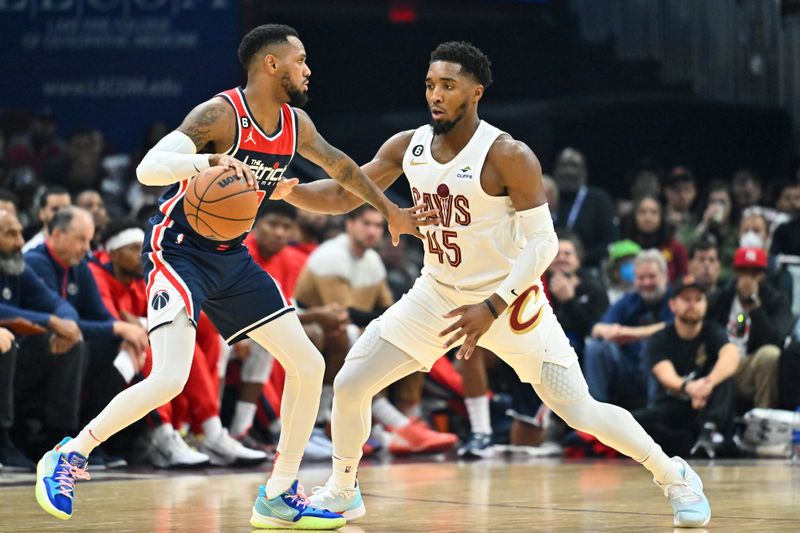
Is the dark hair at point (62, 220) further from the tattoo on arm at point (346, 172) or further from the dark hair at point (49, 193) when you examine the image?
the tattoo on arm at point (346, 172)

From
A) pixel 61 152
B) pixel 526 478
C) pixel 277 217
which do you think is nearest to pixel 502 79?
pixel 61 152

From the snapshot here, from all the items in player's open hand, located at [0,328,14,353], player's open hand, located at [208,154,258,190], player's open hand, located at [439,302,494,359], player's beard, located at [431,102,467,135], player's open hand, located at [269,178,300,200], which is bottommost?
player's open hand, located at [0,328,14,353]

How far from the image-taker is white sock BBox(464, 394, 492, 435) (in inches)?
400

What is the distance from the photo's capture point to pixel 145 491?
7426 millimetres

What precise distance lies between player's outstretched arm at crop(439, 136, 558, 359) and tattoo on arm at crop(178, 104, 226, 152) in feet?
4.14

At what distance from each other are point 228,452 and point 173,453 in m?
0.41

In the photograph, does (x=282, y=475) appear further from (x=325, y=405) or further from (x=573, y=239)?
(x=573, y=239)

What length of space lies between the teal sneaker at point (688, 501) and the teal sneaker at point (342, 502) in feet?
4.65

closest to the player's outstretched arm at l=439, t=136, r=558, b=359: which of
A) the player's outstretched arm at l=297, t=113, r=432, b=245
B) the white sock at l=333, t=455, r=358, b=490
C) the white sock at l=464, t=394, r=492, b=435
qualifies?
the player's outstretched arm at l=297, t=113, r=432, b=245

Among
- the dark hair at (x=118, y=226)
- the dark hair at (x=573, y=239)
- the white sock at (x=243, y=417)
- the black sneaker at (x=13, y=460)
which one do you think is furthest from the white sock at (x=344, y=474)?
the dark hair at (x=573, y=239)

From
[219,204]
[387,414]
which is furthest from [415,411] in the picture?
[219,204]

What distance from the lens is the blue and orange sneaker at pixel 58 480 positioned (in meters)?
5.56

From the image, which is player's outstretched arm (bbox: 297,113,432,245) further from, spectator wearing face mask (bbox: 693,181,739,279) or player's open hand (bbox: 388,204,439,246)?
spectator wearing face mask (bbox: 693,181,739,279)

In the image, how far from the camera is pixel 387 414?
1057 centimetres
